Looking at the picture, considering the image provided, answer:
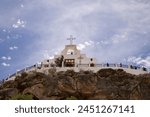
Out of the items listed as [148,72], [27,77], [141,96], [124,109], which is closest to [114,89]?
[141,96]

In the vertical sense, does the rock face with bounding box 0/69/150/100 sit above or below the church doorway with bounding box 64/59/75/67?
below

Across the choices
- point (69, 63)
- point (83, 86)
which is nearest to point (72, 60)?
point (69, 63)

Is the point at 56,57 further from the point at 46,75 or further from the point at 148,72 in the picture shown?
the point at 148,72

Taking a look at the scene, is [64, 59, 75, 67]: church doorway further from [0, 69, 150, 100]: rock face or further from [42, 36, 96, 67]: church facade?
[0, 69, 150, 100]: rock face

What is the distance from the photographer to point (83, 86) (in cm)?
3800

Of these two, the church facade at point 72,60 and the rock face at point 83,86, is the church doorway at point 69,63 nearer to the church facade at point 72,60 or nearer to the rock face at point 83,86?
the church facade at point 72,60

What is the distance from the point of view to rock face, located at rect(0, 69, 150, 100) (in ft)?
122

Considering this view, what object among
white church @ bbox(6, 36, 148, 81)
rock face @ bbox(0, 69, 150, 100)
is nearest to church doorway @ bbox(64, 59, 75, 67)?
white church @ bbox(6, 36, 148, 81)

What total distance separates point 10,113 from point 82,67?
29.3m

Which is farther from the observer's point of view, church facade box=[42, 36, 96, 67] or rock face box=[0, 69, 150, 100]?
church facade box=[42, 36, 96, 67]

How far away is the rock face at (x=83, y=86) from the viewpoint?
37.1 meters

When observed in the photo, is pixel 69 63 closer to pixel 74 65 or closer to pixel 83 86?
pixel 74 65

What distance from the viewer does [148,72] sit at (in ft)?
135

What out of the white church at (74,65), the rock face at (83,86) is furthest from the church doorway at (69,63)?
the rock face at (83,86)
